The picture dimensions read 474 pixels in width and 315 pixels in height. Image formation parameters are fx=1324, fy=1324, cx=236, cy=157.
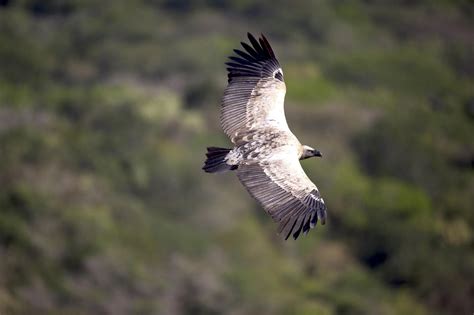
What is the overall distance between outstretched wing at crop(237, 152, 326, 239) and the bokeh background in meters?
14.9

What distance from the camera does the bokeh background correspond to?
3609 cm

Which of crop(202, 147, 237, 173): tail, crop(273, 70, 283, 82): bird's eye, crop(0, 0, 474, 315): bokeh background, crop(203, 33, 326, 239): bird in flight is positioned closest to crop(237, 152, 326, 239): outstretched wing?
crop(203, 33, 326, 239): bird in flight

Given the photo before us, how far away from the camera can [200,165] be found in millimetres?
46531

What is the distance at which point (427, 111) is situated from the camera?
2394 inches

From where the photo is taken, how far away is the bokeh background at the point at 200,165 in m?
36.1

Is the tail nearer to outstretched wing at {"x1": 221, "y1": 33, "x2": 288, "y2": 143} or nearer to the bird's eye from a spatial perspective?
outstretched wing at {"x1": 221, "y1": 33, "x2": 288, "y2": 143}

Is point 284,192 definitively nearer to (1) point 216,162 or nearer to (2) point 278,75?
(1) point 216,162

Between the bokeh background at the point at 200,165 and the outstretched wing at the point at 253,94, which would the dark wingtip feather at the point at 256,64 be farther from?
the bokeh background at the point at 200,165

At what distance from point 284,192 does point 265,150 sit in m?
0.59

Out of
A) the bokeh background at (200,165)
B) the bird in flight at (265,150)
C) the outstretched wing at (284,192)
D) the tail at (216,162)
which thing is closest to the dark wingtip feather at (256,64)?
the bird in flight at (265,150)

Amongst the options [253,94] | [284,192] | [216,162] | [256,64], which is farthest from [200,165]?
[284,192]

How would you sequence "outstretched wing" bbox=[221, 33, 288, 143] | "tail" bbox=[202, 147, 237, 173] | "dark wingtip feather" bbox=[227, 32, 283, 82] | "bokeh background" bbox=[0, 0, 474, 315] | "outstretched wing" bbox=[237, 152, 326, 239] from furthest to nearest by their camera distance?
"bokeh background" bbox=[0, 0, 474, 315] < "dark wingtip feather" bbox=[227, 32, 283, 82] < "outstretched wing" bbox=[221, 33, 288, 143] < "tail" bbox=[202, 147, 237, 173] < "outstretched wing" bbox=[237, 152, 326, 239]

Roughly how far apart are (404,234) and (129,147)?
1131cm

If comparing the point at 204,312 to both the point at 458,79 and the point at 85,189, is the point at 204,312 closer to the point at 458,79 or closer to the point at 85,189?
the point at 85,189
